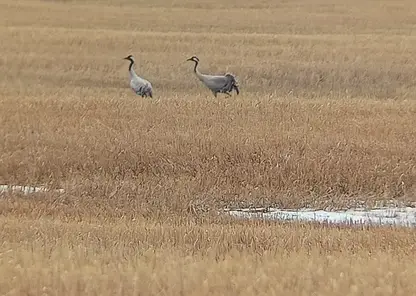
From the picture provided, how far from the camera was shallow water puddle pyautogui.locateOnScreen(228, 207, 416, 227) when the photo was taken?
950 cm

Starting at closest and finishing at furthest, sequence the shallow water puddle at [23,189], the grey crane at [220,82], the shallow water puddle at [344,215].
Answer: the shallow water puddle at [344,215] < the shallow water puddle at [23,189] < the grey crane at [220,82]

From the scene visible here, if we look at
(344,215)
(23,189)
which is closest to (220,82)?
(23,189)

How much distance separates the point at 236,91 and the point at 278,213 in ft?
33.0

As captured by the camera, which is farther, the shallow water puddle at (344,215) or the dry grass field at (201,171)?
the shallow water puddle at (344,215)

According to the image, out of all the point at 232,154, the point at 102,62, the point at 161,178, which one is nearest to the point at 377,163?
the point at 232,154

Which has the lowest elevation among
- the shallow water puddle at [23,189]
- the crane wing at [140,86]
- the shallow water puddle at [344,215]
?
the shallow water puddle at [344,215]

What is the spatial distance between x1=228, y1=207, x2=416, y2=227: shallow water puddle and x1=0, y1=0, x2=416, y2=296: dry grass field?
311mm

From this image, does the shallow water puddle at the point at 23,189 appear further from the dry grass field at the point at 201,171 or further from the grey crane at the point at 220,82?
the grey crane at the point at 220,82

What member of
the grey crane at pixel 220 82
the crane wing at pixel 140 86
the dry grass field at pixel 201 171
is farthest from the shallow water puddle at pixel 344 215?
the crane wing at pixel 140 86

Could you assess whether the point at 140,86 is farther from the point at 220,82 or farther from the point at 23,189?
the point at 23,189

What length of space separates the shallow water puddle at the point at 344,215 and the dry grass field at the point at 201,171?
0.31 metres

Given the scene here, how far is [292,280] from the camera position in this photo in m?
5.66

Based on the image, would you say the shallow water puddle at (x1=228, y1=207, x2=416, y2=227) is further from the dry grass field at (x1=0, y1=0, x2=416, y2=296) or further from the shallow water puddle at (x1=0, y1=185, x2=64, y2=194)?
the shallow water puddle at (x1=0, y1=185, x2=64, y2=194)

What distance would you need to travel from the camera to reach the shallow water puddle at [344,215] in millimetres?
9500
